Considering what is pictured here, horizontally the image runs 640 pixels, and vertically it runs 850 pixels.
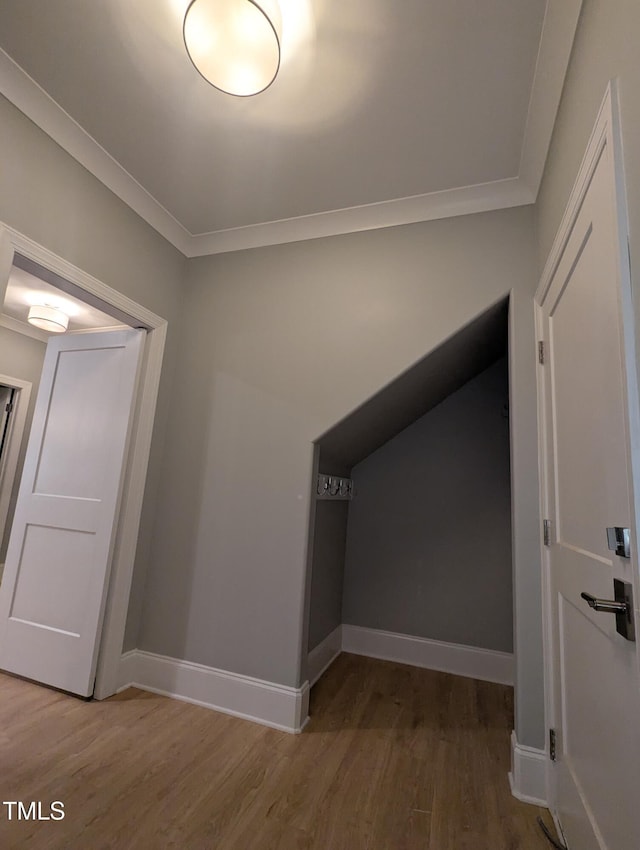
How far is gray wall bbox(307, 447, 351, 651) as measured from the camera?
93.0 inches

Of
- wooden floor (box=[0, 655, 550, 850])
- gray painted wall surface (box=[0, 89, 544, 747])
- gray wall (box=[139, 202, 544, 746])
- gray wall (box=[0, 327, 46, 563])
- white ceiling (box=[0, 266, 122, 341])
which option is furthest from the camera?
gray wall (box=[0, 327, 46, 563])

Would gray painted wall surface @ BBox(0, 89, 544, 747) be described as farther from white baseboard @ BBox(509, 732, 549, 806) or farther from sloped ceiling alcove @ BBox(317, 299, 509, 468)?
white baseboard @ BBox(509, 732, 549, 806)

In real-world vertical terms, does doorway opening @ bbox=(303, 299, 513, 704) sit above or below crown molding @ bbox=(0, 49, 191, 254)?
below

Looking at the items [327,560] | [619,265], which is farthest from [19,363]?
[619,265]

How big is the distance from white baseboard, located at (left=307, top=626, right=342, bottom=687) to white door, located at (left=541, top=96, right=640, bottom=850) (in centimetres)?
127

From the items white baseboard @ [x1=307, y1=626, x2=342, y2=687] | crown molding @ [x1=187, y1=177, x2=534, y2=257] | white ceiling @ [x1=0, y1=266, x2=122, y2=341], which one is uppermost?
crown molding @ [x1=187, y1=177, x2=534, y2=257]

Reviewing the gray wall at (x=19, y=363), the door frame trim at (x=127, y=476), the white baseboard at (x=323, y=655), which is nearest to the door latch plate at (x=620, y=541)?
the white baseboard at (x=323, y=655)

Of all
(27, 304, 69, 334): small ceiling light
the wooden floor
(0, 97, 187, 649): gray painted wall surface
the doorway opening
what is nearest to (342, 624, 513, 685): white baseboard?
the doorway opening

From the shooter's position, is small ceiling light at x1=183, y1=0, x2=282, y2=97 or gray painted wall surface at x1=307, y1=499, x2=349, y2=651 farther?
gray painted wall surface at x1=307, y1=499, x2=349, y2=651

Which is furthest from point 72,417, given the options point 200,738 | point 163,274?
point 200,738

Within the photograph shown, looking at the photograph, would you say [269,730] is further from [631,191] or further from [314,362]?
[631,191]

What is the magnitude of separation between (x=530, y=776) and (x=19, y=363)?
4857mm

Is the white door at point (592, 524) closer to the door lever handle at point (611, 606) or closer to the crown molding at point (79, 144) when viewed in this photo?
the door lever handle at point (611, 606)

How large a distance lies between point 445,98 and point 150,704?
3051mm
